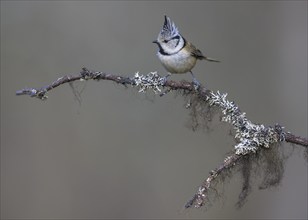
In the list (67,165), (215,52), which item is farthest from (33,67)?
(215,52)

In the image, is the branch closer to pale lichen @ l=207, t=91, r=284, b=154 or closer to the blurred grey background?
pale lichen @ l=207, t=91, r=284, b=154

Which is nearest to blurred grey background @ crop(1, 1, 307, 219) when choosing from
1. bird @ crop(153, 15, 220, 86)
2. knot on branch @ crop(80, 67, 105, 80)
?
bird @ crop(153, 15, 220, 86)

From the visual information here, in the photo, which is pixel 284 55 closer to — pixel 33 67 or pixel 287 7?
pixel 287 7

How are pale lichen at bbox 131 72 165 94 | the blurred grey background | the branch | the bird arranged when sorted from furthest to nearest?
1. the blurred grey background
2. the bird
3. pale lichen at bbox 131 72 165 94
4. the branch

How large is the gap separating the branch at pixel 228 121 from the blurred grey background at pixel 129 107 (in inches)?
97.8

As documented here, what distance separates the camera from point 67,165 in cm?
470

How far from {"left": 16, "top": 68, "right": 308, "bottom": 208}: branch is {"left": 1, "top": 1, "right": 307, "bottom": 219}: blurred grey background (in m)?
Result: 2.48

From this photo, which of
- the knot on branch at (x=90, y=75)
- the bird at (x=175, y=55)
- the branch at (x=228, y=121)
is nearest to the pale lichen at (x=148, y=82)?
the branch at (x=228, y=121)

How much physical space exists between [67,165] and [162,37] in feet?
7.86

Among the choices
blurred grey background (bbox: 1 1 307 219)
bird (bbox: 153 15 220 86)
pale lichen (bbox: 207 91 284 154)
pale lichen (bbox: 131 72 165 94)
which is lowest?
pale lichen (bbox: 207 91 284 154)

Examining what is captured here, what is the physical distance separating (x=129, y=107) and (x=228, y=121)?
273 cm

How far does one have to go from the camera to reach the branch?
78.1 inches

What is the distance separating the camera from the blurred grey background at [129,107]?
4641mm

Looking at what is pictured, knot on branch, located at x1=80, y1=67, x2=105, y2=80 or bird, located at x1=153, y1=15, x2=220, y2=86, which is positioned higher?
bird, located at x1=153, y1=15, x2=220, y2=86
